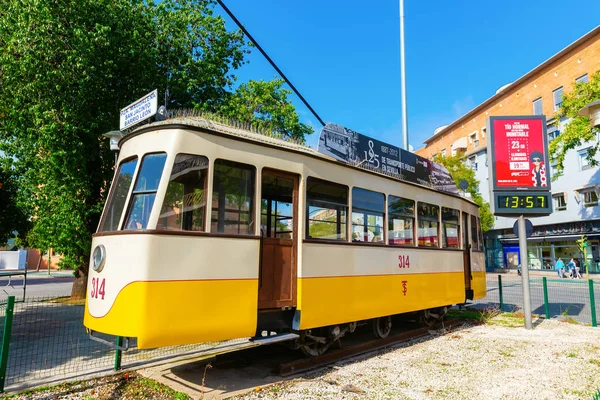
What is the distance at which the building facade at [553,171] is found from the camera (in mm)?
30562

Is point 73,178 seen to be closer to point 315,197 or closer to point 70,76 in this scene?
point 70,76

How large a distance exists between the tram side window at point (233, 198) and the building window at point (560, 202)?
34181mm

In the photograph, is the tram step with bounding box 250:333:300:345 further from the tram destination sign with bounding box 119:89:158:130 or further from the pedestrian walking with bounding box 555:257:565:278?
the pedestrian walking with bounding box 555:257:565:278

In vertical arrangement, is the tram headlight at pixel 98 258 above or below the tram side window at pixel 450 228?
below

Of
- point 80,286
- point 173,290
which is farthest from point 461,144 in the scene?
point 173,290

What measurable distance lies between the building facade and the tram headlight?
26.7 meters

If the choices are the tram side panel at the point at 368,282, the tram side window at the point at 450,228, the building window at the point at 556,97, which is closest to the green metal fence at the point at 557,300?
the tram side window at the point at 450,228

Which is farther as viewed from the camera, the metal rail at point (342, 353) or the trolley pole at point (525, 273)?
the trolley pole at point (525, 273)

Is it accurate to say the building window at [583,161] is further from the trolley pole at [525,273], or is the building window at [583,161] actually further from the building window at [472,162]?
the trolley pole at [525,273]

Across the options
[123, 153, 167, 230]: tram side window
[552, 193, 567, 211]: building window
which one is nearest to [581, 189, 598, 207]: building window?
[552, 193, 567, 211]: building window

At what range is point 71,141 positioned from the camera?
37.2ft

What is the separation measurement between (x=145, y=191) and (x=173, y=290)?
1.29 m

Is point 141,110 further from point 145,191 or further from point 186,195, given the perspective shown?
point 186,195

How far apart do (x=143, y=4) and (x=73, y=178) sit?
251 inches
